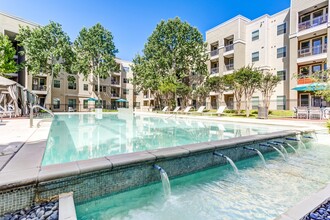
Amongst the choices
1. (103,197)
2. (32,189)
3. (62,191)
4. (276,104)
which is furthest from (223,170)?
(276,104)

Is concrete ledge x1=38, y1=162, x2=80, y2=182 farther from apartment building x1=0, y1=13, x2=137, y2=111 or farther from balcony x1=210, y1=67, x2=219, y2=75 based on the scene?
balcony x1=210, y1=67, x2=219, y2=75

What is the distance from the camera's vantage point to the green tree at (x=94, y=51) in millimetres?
27188

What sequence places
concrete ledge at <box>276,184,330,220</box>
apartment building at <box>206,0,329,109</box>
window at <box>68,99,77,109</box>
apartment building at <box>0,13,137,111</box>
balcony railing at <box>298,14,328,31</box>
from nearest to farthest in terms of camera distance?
concrete ledge at <box>276,184,330,220</box>
balcony railing at <box>298,14,328,31</box>
apartment building at <box>206,0,329,109</box>
apartment building at <box>0,13,137,111</box>
window at <box>68,99,77,109</box>

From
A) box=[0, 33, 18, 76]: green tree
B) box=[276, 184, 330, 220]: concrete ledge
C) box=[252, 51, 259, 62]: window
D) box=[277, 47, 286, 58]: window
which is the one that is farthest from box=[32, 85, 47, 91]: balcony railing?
box=[276, 184, 330, 220]: concrete ledge

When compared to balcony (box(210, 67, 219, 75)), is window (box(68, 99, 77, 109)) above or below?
below

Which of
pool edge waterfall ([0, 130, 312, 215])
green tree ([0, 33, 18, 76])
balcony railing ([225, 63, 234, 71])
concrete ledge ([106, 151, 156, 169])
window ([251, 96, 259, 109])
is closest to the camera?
pool edge waterfall ([0, 130, 312, 215])

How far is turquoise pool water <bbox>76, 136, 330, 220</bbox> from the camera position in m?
2.58

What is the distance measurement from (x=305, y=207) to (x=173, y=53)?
24942mm

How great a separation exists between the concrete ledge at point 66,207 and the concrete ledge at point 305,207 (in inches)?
83.7

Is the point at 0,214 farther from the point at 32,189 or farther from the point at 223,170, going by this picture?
the point at 223,170

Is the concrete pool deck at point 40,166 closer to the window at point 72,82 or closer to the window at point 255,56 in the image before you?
the window at point 255,56

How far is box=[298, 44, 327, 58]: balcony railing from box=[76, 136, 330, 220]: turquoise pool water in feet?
65.1

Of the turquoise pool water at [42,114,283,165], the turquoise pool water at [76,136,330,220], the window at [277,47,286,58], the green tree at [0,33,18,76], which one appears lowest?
the turquoise pool water at [76,136,330,220]

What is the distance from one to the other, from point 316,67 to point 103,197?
79.3ft
